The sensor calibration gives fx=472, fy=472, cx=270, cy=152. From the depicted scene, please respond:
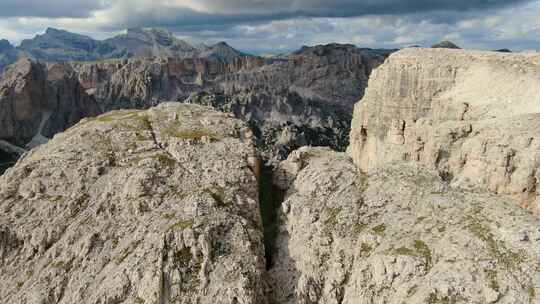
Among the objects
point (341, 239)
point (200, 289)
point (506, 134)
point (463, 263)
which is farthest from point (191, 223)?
point (506, 134)

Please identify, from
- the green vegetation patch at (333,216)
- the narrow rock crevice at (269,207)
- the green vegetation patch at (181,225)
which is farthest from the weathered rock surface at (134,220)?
the green vegetation patch at (333,216)

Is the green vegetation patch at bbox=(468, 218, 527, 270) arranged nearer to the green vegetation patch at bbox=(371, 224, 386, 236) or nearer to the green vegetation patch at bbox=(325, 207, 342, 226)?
the green vegetation patch at bbox=(371, 224, 386, 236)

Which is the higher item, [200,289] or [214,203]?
[214,203]

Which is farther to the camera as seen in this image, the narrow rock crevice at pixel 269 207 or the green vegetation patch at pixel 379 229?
the narrow rock crevice at pixel 269 207

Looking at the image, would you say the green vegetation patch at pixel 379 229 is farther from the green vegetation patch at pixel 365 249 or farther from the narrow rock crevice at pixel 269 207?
the narrow rock crevice at pixel 269 207

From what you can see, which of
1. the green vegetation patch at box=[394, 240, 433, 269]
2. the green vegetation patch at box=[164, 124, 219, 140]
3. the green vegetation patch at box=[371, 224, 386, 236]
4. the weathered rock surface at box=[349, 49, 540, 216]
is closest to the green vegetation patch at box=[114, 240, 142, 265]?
the green vegetation patch at box=[164, 124, 219, 140]

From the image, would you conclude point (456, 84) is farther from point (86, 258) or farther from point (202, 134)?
point (86, 258)
